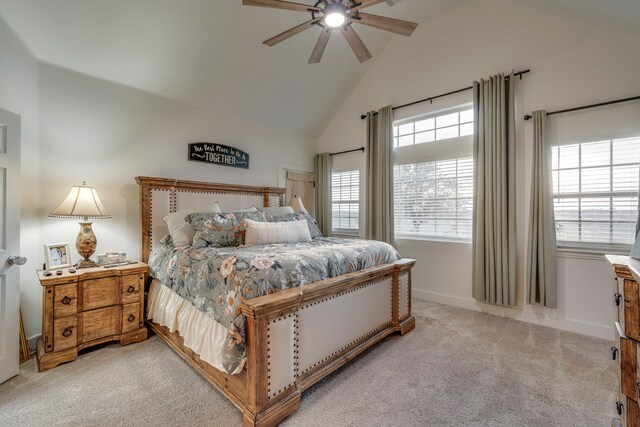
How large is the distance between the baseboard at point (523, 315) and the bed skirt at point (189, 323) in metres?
2.93

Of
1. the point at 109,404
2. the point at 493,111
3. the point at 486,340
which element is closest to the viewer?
the point at 109,404

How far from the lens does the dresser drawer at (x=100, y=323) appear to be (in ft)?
7.48

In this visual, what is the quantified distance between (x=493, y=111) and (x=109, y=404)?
13.8 feet

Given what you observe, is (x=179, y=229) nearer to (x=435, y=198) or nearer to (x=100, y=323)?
(x=100, y=323)

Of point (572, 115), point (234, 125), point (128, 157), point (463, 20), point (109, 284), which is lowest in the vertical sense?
point (109, 284)

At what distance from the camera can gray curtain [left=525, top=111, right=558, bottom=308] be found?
2877 millimetres

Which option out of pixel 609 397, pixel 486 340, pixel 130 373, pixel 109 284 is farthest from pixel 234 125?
→ pixel 609 397

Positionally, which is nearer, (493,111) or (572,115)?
(572,115)

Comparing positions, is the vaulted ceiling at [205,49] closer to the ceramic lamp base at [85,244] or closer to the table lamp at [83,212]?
the table lamp at [83,212]

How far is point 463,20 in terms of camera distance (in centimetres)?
353

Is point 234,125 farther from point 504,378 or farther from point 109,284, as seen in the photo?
point 504,378

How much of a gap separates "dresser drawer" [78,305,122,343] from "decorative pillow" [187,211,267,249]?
87 centimetres

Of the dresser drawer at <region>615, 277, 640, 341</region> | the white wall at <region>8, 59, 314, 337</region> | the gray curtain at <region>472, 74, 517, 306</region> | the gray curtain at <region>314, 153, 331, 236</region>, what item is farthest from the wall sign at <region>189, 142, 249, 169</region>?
the dresser drawer at <region>615, 277, 640, 341</region>


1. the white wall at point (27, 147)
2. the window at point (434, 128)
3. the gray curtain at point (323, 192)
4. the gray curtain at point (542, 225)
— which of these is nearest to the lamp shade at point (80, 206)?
the white wall at point (27, 147)
